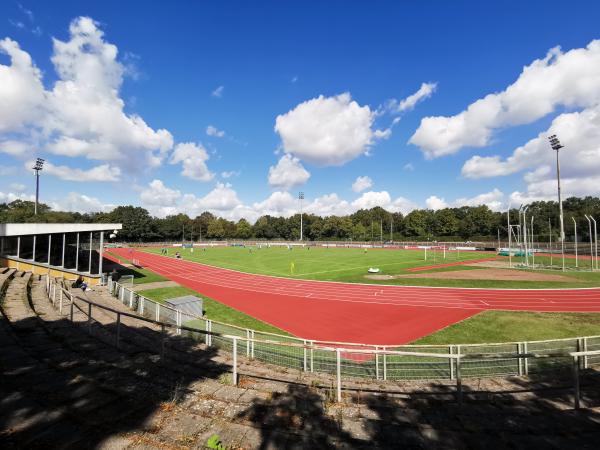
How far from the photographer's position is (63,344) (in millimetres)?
8266

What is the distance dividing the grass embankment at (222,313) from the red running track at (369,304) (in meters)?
0.89

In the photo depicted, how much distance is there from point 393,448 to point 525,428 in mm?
2232

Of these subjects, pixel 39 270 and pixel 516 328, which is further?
pixel 39 270

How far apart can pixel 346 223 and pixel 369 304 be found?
413 ft

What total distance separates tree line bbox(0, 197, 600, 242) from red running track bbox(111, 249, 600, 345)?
3337 inches

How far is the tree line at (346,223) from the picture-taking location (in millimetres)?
114250

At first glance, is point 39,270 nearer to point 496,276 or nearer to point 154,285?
point 154,285

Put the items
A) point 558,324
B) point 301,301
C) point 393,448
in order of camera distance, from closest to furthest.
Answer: point 393,448 < point 558,324 < point 301,301

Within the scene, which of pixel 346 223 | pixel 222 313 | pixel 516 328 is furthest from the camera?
pixel 346 223

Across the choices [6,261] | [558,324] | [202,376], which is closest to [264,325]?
[202,376]

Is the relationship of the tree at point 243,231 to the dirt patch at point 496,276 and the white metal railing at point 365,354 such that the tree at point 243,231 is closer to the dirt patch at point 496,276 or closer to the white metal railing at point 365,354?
the dirt patch at point 496,276

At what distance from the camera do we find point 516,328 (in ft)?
63.1

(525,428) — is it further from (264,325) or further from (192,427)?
(264,325)

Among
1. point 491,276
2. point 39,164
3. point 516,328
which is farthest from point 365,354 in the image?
point 39,164
